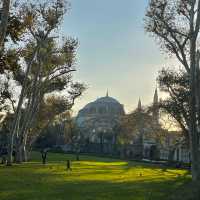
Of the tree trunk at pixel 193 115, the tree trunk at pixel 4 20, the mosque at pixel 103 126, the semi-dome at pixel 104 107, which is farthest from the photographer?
the semi-dome at pixel 104 107

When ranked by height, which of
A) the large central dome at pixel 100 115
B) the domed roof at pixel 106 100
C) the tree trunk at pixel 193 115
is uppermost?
the domed roof at pixel 106 100

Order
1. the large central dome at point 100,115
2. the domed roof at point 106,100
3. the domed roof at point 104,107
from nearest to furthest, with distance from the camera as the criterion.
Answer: the large central dome at point 100,115 < the domed roof at point 104,107 < the domed roof at point 106,100

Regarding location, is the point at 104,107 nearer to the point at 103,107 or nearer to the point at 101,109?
the point at 103,107

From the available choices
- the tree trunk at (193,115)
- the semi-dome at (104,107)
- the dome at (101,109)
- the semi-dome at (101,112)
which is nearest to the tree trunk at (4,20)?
the tree trunk at (193,115)

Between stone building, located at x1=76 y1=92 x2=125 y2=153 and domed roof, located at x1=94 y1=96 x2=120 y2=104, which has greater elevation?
domed roof, located at x1=94 y1=96 x2=120 y2=104

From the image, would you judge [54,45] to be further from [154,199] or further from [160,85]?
[154,199]

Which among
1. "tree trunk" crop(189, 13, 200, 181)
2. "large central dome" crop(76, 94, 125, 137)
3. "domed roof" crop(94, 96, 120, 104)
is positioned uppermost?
"domed roof" crop(94, 96, 120, 104)

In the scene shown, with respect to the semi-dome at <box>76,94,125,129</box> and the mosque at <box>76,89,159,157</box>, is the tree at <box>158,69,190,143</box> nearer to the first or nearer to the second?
the mosque at <box>76,89,159,157</box>

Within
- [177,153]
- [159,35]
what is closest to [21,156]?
[159,35]

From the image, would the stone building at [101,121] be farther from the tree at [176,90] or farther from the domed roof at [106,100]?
the tree at [176,90]

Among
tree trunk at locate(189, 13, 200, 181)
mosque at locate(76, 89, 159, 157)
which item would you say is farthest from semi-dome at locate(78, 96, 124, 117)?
tree trunk at locate(189, 13, 200, 181)

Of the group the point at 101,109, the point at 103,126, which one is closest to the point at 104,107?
the point at 101,109

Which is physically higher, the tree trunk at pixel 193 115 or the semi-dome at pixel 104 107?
the semi-dome at pixel 104 107

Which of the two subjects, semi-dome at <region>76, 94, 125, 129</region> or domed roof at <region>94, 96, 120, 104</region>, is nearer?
semi-dome at <region>76, 94, 125, 129</region>
